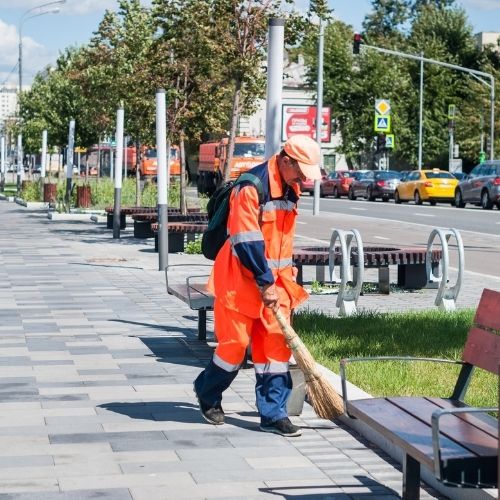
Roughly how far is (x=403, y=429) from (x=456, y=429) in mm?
235

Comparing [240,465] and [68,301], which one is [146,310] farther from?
[240,465]

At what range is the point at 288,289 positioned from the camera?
740 cm

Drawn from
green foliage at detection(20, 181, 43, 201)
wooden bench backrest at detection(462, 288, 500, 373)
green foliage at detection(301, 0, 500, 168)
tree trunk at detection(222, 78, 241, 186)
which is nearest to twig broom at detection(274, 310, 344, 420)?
wooden bench backrest at detection(462, 288, 500, 373)

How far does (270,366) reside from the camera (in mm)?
7285

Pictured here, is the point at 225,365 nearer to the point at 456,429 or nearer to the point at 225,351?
the point at 225,351

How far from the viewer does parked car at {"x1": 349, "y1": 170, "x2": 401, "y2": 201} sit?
58406mm

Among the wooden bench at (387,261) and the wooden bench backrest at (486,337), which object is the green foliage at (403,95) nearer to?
the wooden bench at (387,261)

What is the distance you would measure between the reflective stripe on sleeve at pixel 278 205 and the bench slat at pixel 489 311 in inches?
60.9

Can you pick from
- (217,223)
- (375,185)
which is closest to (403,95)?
(375,185)

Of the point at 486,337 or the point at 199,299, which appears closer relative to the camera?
the point at 486,337

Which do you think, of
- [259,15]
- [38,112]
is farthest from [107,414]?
[38,112]

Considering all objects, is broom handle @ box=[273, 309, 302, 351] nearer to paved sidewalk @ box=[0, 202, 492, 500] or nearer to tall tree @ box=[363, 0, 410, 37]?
paved sidewalk @ box=[0, 202, 492, 500]

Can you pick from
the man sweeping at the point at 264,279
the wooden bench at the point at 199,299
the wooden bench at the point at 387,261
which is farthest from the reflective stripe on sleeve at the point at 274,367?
the wooden bench at the point at 387,261

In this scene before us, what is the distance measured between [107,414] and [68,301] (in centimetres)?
651
